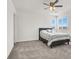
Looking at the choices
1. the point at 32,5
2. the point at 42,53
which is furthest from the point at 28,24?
the point at 42,53

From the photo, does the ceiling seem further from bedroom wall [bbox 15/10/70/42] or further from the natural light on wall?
the natural light on wall

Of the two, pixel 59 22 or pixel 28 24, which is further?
pixel 59 22

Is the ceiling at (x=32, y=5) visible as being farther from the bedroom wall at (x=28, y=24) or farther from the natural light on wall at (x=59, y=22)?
the natural light on wall at (x=59, y=22)

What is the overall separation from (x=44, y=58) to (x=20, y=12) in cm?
485

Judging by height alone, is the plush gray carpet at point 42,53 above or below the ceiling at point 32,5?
below

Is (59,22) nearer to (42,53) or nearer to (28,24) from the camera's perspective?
(28,24)

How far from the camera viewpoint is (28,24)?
24.7 ft

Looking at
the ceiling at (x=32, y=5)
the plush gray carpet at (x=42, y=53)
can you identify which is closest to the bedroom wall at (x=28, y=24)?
the ceiling at (x=32, y=5)

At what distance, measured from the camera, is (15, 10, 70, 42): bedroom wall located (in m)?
7.19

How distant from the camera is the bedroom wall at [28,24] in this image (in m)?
7.19

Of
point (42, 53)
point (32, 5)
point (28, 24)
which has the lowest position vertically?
point (42, 53)

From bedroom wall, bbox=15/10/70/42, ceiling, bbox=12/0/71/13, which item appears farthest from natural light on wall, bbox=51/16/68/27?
ceiling, bbox=12/0/71/13

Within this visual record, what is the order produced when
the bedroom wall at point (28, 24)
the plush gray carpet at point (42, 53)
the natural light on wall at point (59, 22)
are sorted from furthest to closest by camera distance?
1. the natural light on wall at point (59, 22)
2. the bedroom wall at point (28, 24)
3. the plush gray carpet at point (42, 53)
